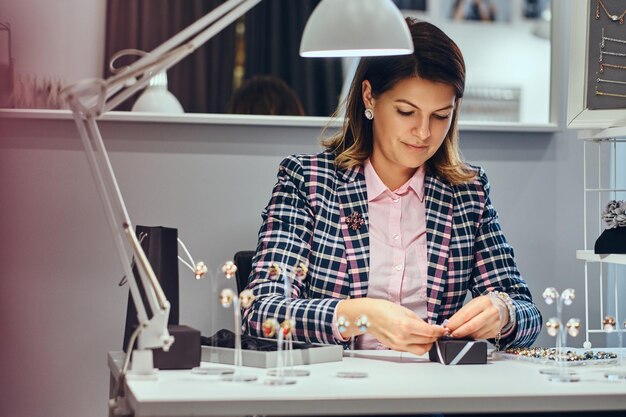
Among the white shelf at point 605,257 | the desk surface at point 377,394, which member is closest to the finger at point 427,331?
the desk surface at point 377,394

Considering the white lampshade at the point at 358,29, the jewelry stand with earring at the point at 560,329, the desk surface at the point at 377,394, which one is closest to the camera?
Answer: the desk surface at the point at 377,394

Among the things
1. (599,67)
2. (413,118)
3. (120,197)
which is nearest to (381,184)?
(413,118)

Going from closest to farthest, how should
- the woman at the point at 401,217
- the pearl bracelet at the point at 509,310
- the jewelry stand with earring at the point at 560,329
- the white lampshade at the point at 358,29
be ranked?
the jewelry stand with earring at the point at 560,329 < the white lampshade at the point at 358,29 < the pearl bracelet at the point at 509,310 < the woman at the point at 401,217

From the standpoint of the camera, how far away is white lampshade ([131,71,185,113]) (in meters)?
2.75

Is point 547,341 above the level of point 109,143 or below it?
below

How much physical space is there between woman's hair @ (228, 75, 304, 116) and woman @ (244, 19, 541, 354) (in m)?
0.39

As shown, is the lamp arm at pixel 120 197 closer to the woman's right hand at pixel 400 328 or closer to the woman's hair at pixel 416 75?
the woman's right hand at pixel 400 328

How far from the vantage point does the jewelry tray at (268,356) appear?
1.76 meters

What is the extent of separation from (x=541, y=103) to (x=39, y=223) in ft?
5.10

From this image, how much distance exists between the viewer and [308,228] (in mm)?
2297

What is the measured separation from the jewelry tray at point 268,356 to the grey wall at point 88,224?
3.07ft

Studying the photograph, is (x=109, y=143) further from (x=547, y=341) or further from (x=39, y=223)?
(x=547, y=341)

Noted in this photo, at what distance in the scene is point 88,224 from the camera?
274cm

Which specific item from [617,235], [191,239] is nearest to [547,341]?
[617,235]
